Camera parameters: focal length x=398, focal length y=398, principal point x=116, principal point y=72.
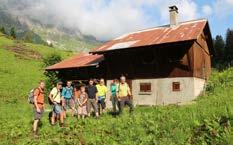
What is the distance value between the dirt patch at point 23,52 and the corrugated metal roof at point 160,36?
1444 inches

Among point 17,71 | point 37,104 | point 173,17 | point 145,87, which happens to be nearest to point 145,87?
point 145,87

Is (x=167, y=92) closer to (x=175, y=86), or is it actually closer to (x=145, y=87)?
(x=175, y=86)

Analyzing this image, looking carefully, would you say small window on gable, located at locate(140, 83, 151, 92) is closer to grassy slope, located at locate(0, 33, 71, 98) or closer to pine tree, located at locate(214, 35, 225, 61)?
grassy slope, located at locate(0, 33, 71, 98)

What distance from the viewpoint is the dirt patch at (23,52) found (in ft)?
208

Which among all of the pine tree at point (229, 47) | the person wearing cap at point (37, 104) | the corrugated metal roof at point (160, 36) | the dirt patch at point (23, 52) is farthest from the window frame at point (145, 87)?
the dirt patch at point (23, 52)

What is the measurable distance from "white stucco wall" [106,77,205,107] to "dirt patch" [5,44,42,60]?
39661mm

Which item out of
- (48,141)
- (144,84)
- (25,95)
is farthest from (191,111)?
(25,95)

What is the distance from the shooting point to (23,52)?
65750 millimetres

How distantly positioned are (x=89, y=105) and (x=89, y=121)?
249 cm

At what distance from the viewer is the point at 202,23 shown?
26266mm

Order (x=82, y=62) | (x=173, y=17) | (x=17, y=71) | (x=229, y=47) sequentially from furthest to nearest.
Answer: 1. (x=229, y=47)
2. (x=17, y=71)
3. (x=82, y=62)
4. (x=173, y=17)

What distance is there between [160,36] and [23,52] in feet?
145

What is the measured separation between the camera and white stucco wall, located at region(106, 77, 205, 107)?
77.9 ft

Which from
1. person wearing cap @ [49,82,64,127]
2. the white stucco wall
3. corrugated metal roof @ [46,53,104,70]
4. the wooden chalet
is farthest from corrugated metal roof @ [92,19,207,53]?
person wearing cap @ [49,82,64,127]
